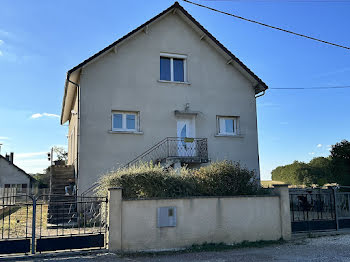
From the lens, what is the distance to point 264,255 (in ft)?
26.5

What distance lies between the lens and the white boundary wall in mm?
8273

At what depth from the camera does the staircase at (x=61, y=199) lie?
12117 mm

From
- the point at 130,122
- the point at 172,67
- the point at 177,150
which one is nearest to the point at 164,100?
the point at 172,67

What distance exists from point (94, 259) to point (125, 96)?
869cm

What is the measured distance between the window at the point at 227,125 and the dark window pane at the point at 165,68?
10.7 ft

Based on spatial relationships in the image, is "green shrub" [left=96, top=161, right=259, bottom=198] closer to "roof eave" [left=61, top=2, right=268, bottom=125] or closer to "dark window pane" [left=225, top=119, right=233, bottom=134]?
"roof eave" [left=61, top=2, right=268, bottom=125]

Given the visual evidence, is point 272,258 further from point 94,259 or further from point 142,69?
point 142,69

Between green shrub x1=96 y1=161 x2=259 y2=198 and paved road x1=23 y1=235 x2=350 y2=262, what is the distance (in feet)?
5.28

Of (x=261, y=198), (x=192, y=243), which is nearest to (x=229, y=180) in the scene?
(x=261, y=198)

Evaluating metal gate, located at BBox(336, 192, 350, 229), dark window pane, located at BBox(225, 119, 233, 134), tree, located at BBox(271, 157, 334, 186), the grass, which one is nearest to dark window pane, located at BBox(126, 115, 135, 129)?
dark window pane, located at BBox(225, 119, 233, 134)

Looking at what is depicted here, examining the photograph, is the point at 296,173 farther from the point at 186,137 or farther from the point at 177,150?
the point at 177,150

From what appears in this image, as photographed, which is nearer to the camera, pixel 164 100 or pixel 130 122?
pixel 130 122

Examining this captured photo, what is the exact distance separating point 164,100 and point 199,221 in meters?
7.98

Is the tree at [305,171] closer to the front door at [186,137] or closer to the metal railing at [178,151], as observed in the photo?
the metal railing at [178,151]
